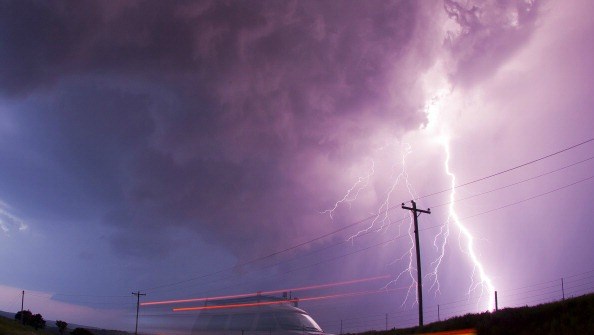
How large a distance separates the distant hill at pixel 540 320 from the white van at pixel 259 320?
548 cm

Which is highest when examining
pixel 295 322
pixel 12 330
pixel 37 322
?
pixel 295 322

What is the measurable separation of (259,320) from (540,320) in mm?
8777

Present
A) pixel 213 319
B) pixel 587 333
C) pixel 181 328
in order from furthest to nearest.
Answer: pixel 181 328 → pixel 213 319 → pixel 587 333

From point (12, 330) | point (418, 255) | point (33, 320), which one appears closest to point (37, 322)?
point (33, 320)

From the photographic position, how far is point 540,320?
15.7 metres

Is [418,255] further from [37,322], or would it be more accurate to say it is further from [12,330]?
[37,322]

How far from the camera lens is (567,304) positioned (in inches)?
625

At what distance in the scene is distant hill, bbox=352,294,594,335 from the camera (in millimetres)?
14065

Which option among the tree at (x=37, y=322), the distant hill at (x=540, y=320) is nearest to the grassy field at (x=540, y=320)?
the distant hill at (x=540, y=320)

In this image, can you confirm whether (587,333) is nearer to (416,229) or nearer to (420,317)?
(420,317)

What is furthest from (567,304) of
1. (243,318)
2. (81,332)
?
(81,332)

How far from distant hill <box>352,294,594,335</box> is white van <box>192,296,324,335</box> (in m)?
5.48

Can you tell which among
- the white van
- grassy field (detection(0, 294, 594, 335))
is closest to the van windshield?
the white van

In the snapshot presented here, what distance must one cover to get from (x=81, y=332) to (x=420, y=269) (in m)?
23.7
